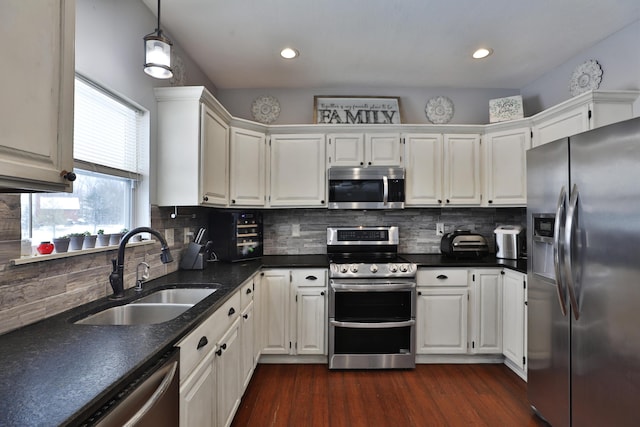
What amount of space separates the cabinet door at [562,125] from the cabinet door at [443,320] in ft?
4.84

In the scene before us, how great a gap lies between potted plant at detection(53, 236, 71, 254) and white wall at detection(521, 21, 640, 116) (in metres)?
3.59

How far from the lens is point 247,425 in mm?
1975

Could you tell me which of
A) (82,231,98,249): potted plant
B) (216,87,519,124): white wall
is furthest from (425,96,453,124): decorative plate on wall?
(82,231,98,249): potted plant

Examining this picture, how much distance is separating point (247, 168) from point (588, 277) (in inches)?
99.3

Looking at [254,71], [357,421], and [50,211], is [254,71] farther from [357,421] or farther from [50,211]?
[357,421]

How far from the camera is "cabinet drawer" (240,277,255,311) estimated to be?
2100mm

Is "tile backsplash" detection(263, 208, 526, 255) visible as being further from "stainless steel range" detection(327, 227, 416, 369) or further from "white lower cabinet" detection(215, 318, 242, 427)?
"white lower cabinet" detection(215, 318, 242, 427)

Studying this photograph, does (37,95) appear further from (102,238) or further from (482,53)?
(482,53)

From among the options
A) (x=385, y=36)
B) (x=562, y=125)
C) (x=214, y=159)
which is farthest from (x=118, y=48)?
(x=562, y=125)

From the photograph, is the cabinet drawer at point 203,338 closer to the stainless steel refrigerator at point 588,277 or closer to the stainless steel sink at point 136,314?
the stainless steel sink at point 136,314

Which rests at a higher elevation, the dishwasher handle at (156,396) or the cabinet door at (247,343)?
the dishwasher handle at (156,396)

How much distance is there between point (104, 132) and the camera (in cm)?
176

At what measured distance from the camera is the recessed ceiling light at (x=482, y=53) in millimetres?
2580

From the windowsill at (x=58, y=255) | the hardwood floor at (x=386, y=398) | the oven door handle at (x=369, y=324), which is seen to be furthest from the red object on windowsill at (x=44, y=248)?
the oven door handle at (x=369, y=324)
